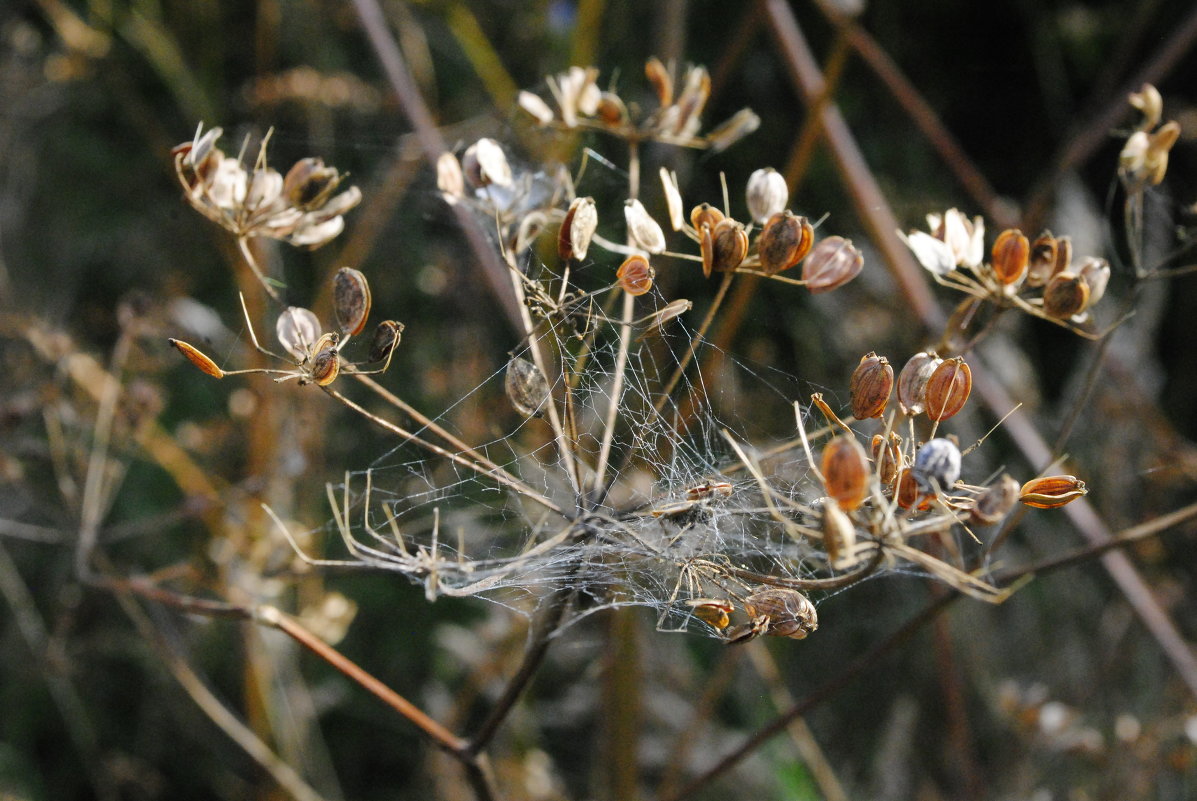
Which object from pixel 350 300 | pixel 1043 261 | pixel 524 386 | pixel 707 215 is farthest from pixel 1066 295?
pixel 350 300

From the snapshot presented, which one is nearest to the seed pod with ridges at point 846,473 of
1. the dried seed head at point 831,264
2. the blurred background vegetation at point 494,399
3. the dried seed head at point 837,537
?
the dried seed head at point 837,537

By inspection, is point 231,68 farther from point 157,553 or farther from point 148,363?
point 148,363

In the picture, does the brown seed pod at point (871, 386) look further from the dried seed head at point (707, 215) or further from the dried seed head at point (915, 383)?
the dried seed head at point (707, 215)

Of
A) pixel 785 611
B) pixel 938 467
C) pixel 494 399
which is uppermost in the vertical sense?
pixel 938 467

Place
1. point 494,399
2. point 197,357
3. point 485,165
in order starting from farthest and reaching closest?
1. point 494,399
2. point 485,165
3. point 197,357

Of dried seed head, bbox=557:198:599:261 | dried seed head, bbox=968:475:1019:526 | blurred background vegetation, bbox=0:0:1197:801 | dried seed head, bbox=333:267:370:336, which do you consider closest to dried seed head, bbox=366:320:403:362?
dried seed head, bbox=333:267:370:336

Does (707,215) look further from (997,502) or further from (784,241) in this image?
(997,502)
